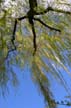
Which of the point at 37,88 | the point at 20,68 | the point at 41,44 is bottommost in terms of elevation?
the point at 37,88

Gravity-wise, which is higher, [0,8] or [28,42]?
[0,8]

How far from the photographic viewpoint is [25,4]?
7.54 ft

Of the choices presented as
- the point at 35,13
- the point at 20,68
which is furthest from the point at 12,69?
the point at 35,13

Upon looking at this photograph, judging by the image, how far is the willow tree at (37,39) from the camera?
2.28 metres

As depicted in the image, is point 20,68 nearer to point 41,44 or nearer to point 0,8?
point 41,44

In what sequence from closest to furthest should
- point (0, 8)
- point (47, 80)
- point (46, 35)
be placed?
point (0, 8)
point (46, 35)
point (47, 80)

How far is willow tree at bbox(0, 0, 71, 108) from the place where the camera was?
2.28m

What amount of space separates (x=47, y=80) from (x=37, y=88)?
0.31 ft

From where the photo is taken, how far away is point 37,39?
247 cm

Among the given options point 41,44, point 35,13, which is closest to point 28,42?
point 41,44

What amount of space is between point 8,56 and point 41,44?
241 millimetres

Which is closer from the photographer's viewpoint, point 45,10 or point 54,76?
point 45,10

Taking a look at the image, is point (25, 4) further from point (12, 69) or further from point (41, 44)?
point (12, 69)

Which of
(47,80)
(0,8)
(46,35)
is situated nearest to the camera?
(0,8)
